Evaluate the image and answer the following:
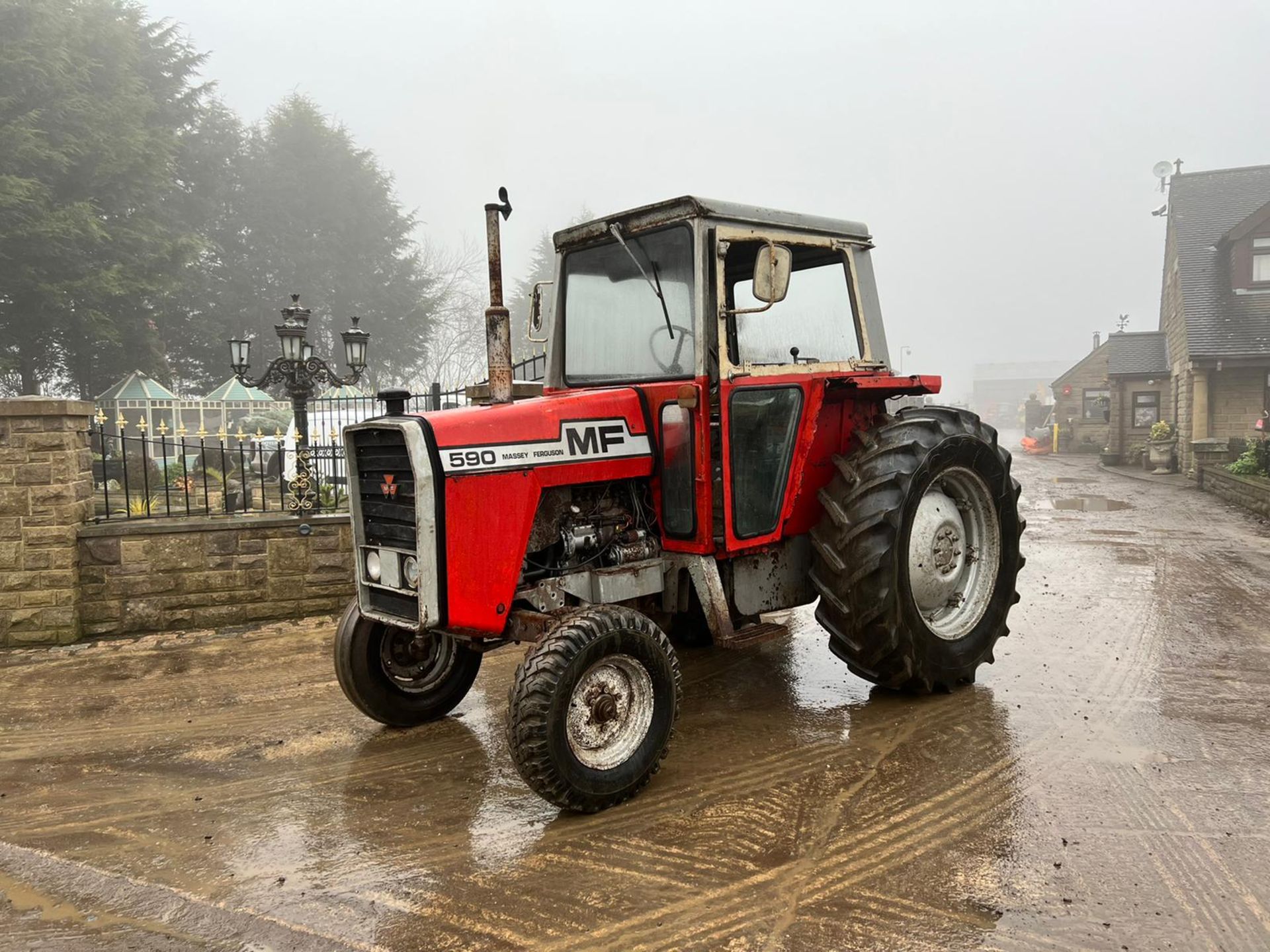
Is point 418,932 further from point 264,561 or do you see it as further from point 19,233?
point 19,233

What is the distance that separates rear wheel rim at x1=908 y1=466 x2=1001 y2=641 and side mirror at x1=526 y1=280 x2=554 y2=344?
221cm

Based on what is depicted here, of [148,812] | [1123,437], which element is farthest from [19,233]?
[1123,437]

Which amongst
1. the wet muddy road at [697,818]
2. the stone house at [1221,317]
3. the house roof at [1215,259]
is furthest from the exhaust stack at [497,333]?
the house roof at [1215,259]

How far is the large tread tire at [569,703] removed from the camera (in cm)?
302

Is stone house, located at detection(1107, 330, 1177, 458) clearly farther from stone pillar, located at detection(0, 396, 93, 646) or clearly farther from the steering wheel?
stone pillar, located at detection(0, 396, 93, 646)

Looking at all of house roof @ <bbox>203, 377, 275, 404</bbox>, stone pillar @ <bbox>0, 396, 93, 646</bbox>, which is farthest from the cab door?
house roof @ <bbox>203, 377, 275, 404</bbox>

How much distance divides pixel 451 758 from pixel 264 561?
3.42 metres

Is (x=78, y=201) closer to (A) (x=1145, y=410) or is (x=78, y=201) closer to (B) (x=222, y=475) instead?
(B) (x=222, y=475)

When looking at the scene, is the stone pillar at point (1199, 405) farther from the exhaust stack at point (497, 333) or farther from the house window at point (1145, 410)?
the exhaust stack at point (497, 333)

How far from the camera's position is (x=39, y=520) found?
231 inches

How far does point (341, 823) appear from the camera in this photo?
3213 mm

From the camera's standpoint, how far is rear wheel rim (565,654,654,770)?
10.5 feet

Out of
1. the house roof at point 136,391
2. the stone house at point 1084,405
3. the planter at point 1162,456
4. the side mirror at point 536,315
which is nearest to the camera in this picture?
the side mirror at point 536,315

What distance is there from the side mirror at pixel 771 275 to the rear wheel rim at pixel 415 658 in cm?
219
